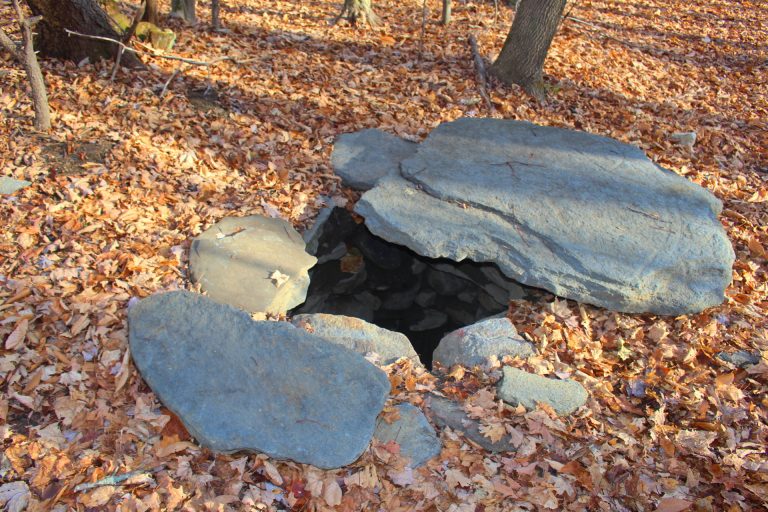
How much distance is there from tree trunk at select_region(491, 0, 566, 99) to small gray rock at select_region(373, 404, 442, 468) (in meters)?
5.21

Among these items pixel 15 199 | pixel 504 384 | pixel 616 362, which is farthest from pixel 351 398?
pixel 15 199

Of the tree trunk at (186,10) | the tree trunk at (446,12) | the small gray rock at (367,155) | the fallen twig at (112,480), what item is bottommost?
the fallen twig at (112,480)

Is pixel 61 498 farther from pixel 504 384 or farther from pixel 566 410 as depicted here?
pixel 566 410

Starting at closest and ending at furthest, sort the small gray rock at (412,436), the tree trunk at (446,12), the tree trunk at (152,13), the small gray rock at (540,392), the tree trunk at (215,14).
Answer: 1. the small gray rock at (412,436)
2. the small gray rock at (540,392)
3. the tree trunk at (152,13)
4. the tree trunk at (215,14)
5. the tree trunk at (446,12)

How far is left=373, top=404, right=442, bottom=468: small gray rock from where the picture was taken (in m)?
3.49

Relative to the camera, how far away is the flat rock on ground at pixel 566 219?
456 cm

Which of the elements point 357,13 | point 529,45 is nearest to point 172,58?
point 357,13

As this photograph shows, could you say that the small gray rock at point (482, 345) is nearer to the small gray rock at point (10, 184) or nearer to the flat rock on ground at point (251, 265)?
the flat rock on ground at point (251, 265)

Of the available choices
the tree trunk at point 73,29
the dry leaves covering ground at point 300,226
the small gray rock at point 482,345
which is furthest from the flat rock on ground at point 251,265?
the tree trunk at point 73,29

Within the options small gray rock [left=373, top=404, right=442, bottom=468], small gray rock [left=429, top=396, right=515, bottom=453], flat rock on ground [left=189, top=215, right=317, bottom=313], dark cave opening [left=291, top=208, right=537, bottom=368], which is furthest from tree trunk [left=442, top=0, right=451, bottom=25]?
small gray rock [left=373, top=404, right=442, bottom=468]

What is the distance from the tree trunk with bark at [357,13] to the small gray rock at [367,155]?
331 cm

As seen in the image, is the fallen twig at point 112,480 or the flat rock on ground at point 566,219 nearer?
the fallen twig at point 112,480

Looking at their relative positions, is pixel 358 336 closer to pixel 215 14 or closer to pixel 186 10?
pixel 215 14

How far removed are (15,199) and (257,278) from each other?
216cm
